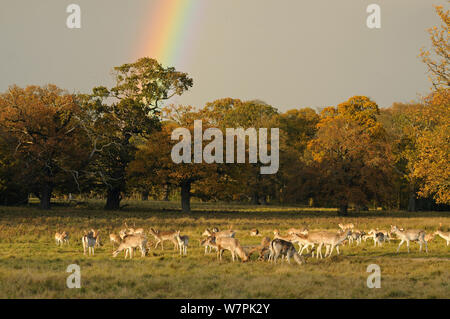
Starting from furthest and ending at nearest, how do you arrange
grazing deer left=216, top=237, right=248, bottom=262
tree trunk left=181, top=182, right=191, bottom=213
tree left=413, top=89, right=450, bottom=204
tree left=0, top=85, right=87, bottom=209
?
1. tree trunk left=181, top=182, right=191, bottom=213
2. tree left=0, top=85, right=87, bottom=209
3. tree left=413, top=89, right=450, bottom=204
4. grazing deer left=216, top=237, right=248, bottom=262

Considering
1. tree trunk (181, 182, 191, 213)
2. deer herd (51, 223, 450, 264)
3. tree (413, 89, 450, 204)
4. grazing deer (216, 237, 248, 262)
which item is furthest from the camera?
tree trunk (181, 182, 191, 213)

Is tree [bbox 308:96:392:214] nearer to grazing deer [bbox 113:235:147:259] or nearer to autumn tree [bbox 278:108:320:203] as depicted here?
Result: autumn tree [bbox 278:108:320:203]

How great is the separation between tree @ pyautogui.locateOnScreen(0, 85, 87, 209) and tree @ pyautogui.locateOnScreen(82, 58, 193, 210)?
2396 millimetres

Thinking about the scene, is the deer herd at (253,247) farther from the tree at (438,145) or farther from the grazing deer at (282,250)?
the tree at (438,145)

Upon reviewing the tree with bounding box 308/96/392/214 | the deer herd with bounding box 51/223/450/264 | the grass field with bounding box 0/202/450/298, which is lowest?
the grass field with bounding box 0/202/450/298

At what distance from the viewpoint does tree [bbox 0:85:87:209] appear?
45594 mm

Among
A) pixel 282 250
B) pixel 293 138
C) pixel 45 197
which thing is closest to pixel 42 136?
Answer: pixel 45 197

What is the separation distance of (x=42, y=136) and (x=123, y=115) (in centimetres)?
830

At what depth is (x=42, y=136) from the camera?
4694 cm

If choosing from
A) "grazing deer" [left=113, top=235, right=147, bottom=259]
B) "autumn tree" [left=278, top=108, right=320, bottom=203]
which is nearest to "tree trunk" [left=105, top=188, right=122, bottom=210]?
"autumn tree" [left=278, top=108, right=320, bottom=203]

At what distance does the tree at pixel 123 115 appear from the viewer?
1964 inches

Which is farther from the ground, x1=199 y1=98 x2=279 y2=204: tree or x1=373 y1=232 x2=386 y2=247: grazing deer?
x1=199 y1=98 x2=279 y2=204: tree
